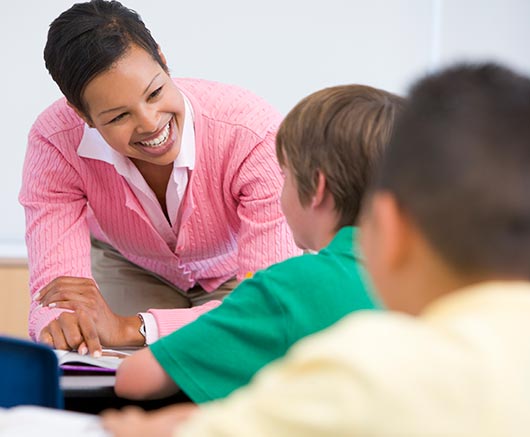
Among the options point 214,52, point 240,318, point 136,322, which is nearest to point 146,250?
point 136,322

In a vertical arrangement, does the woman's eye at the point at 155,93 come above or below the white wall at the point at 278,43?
above

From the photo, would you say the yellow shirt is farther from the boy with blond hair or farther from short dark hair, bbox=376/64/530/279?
the boy with blond hair

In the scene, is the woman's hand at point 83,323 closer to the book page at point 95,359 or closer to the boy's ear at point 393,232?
the book page at point 95,359

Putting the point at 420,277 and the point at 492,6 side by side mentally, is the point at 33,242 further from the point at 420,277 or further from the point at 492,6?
the point at 492,6

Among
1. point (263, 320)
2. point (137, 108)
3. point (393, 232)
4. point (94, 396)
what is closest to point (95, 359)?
point (94, 396)

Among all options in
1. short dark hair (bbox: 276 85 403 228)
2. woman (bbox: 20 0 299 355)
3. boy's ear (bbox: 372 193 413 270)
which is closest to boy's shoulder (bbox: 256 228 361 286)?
short dark hair (bbox: 276 85 403 228)

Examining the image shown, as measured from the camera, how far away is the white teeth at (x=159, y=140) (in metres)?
1.96

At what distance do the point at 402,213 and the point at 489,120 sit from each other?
0.10 meters

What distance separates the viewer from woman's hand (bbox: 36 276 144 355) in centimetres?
173

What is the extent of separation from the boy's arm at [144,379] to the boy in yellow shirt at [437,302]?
1.78ft

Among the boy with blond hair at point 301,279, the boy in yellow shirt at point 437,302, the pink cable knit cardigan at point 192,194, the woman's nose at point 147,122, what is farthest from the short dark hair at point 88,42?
the boy in yellow shirt at point 437,302

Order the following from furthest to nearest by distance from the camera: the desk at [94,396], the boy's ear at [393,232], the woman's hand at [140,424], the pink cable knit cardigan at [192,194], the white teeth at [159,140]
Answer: the pink cable knit cardigan at [192,194]
the white teeth at [159,140]
the desk at [94,396]
the woman's hand at [140,424]
the boy's ear at [393,232]

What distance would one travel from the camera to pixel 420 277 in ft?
2.42

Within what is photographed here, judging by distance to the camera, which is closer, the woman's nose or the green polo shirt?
the green polo shirt
